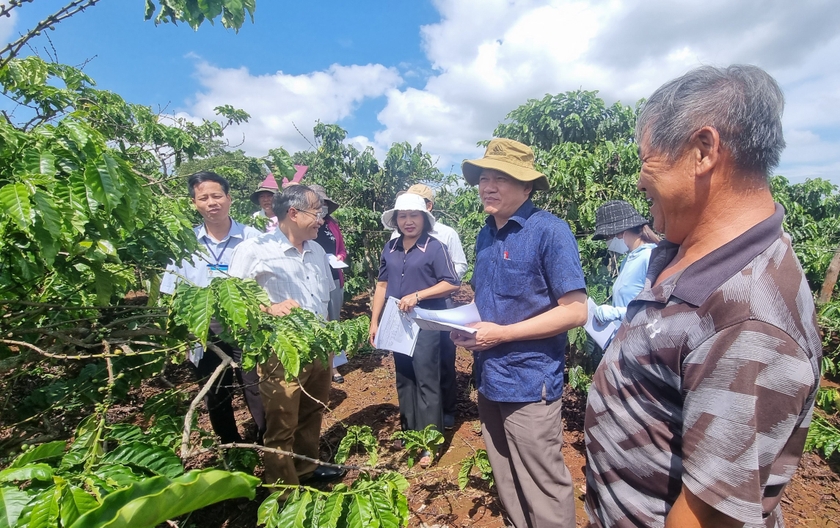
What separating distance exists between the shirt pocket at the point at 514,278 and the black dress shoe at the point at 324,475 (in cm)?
200

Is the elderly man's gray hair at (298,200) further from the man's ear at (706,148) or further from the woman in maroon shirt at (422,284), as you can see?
the man's ear at (706,148)

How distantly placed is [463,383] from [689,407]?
4.32m

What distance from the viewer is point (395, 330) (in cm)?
316

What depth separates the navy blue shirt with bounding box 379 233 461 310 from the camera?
133 inches

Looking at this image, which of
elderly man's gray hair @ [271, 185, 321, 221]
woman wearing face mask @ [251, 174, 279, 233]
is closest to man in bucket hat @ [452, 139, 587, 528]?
elderly man's gray hair @ [271, 185, 321, 221]

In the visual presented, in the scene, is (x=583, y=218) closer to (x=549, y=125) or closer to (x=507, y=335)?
(x=549, y=125)

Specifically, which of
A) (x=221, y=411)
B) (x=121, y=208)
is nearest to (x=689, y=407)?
(x=121, y=208)

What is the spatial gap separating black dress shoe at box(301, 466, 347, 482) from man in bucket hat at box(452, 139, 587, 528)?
4.93 feet

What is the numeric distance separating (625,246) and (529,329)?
5.19 ft

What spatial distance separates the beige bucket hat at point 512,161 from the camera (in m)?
2.02

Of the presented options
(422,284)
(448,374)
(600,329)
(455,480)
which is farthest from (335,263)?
(600,329)

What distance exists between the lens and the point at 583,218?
368 centimetres

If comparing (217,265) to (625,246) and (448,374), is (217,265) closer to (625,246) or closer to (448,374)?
(448,374)

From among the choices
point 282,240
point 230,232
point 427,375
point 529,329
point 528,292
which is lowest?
point 427,375
